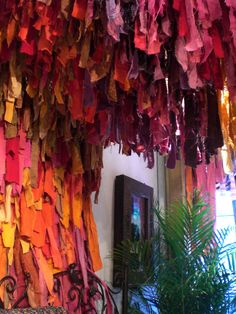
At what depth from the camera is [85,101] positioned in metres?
1.27

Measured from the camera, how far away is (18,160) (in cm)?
152

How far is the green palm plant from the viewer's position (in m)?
1.90

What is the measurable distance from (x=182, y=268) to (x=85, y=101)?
1073mm

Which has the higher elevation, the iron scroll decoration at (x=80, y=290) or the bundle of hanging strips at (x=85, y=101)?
the bundle of hanging strips at (x=85, y=101)

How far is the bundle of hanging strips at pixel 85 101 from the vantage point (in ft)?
3.48

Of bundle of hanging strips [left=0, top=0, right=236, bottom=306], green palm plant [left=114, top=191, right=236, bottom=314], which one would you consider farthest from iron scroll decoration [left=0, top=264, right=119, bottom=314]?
green palm plant [left=114, top=191, right=236, bottom=314]

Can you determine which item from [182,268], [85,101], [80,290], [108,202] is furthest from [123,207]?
[85,101]

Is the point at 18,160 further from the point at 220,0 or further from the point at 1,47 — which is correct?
the point at 220,0

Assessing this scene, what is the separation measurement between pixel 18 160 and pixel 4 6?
1.89 ft

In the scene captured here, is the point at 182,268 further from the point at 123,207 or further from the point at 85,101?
the point at 85,101

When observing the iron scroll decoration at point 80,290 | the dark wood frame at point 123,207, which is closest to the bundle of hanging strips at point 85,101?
the iron scroll decoration at point 80,290

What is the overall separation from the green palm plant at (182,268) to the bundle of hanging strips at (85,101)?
1.00ft

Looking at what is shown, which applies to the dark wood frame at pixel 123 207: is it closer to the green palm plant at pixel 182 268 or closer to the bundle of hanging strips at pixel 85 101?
the green palm plant at pixel 182 268

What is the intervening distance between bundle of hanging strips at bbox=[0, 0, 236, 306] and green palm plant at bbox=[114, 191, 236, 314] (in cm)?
31
